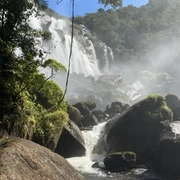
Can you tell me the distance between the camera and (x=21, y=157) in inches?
209

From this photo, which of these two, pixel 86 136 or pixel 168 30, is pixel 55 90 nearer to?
pixel 86 136

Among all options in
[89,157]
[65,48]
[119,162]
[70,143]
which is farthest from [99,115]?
[65,48]

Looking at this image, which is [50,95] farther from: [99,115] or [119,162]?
[99,115]

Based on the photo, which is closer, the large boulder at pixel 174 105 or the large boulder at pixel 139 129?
the large boulder at pixel 139 129

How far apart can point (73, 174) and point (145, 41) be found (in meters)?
84.8

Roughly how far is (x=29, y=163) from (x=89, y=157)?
1352 centimetres

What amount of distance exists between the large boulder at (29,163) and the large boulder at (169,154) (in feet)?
34.0

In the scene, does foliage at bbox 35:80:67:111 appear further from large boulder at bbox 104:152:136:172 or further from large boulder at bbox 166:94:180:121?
large boulder at bbox 166:94:180:121

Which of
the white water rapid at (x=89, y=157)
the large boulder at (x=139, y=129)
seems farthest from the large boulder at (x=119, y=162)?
the large boulder at (x=139, y=129)

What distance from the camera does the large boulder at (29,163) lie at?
483cm

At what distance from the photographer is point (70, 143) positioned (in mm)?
17250

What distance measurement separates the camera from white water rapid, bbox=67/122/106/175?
1589 centimetres

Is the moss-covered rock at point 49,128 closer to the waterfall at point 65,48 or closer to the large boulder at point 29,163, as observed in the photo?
the large boulder at point 29,163

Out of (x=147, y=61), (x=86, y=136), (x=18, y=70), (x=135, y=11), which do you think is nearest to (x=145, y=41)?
(x=147, y=61)
